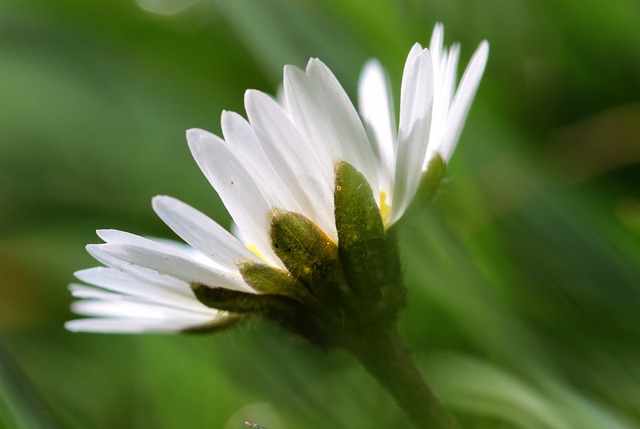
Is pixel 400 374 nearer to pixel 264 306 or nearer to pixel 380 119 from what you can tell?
pixel 264 306

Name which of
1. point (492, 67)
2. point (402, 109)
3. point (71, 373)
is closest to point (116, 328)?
point (402, 109)

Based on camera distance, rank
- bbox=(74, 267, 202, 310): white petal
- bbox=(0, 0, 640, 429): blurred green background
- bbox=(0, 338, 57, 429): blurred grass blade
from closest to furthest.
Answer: bbox=(0, 338, 57, 429): blurred grass blade < bbox=(74, 267, 202, 310): white petal < bbox=(0, 0, 640, 429): blurred green background

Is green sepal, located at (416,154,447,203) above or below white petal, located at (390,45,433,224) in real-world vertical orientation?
below

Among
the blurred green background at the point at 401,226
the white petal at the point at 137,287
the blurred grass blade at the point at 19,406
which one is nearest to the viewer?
the blurred grass blade at the point at 19,406

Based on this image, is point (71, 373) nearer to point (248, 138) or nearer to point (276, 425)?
point (276, 425)

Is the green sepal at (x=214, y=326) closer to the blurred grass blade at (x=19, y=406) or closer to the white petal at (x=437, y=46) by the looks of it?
the blurred grass blade at (x=19, y=406)

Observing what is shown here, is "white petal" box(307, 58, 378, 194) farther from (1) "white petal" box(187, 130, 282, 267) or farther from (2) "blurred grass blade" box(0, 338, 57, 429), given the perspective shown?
(2) "blurred grass blade" box(0, 338, 57, 429)

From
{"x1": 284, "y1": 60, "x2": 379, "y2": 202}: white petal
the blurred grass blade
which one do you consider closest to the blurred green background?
the blurred grass blade

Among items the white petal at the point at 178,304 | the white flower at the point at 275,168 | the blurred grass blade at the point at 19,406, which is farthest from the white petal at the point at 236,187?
the blurred grass blade at the point at 19,406
